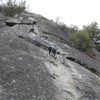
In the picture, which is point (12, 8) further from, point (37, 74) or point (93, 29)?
point (37, 74)

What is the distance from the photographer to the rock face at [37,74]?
10.3m

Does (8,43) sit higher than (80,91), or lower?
higher

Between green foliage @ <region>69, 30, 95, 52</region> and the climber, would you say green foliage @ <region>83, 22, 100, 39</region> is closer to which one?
green foliage @ <region>69, 30, 95, 52</region>

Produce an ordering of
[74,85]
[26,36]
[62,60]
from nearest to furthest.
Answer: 1. [74,85]
2. [62,60]
3. [26,36]

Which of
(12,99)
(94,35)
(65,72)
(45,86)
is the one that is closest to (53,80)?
(45,86)

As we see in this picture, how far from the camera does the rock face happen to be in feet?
33.8

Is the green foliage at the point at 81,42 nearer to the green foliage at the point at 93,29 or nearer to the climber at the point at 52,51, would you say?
the green foliage at the point at 93,29

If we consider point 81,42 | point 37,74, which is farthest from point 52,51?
point 81,42

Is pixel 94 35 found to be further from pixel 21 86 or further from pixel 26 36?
pixel 21 86

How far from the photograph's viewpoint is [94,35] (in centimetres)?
2900

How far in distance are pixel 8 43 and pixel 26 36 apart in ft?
Answer: 8.04

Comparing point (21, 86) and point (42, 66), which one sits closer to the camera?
point (21, 86)

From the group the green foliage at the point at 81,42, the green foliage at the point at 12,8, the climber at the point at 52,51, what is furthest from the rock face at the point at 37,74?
the green foliage at the point at 12,8

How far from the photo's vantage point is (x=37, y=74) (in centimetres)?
1163
